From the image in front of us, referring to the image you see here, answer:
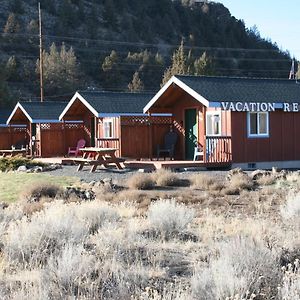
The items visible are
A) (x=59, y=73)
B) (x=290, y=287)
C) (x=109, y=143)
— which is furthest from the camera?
(x=59, y=73)

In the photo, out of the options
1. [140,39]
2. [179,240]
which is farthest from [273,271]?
[140,39]

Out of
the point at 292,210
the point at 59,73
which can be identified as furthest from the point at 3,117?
the point at 292,210

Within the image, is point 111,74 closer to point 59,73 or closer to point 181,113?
point 59,73

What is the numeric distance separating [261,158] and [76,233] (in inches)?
603

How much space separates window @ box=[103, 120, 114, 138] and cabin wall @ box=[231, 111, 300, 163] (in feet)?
26.5

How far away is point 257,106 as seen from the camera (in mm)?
22703

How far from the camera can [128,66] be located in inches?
3214

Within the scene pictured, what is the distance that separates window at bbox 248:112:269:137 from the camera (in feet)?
75.4

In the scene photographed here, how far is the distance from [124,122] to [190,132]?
3.23 m

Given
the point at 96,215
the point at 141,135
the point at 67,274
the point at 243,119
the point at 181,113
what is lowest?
the point at 67,274

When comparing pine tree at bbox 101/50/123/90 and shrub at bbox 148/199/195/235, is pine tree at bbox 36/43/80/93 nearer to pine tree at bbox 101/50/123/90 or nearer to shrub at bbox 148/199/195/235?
pine tree at bbox 101/50/123/90

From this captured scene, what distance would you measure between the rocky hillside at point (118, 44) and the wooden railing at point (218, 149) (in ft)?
115

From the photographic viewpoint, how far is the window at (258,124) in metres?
23.0

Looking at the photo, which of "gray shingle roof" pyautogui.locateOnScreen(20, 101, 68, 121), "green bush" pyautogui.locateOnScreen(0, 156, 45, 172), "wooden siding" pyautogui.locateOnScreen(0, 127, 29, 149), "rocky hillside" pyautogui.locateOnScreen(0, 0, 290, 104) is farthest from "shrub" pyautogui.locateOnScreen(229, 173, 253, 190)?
"rocky hillside" pyautogui.locateOnScreen(0, 0, 290, 104)
